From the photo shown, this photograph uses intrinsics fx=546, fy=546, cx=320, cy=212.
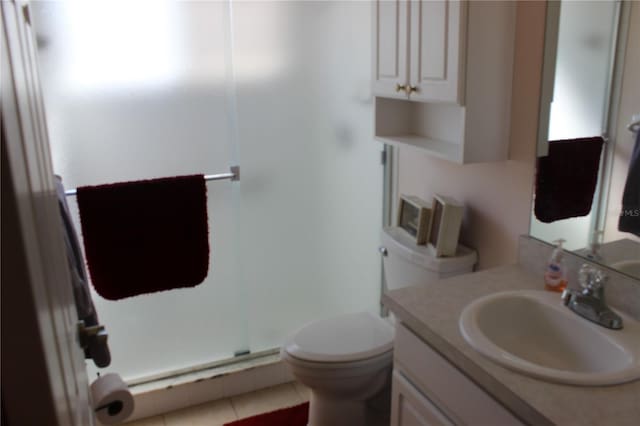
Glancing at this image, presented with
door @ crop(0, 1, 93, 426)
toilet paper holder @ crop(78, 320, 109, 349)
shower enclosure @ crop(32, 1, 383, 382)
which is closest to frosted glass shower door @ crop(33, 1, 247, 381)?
shower enclosure @ crop(32, 1, 383, 382)

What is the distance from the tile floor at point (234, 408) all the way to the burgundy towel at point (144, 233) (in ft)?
2.08

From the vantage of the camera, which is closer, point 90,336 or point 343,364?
point 90,336

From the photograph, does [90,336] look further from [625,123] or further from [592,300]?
[625,123]

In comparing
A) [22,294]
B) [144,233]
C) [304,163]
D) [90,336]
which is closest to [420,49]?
[304,163]

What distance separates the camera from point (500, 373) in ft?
3.76

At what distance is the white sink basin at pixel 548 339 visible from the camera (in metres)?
1.13

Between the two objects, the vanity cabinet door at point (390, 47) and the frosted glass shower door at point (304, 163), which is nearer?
the vanity cabinet door at point (390, 47)

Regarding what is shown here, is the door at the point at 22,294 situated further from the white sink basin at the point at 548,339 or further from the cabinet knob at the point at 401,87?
the cabinet knob at the point at 401,87

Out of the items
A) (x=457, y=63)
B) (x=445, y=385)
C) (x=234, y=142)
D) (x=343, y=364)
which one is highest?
(x=457, y=63)

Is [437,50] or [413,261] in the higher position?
[437,50]

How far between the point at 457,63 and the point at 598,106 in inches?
16.1

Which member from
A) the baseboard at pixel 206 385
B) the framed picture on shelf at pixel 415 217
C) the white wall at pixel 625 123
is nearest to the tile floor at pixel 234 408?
the baseboard at pixel 206 385

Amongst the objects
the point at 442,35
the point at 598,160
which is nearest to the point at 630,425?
the point at 598,160

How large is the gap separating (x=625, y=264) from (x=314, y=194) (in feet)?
4.37
